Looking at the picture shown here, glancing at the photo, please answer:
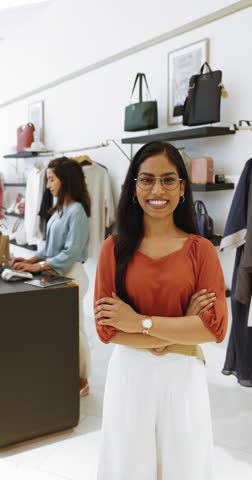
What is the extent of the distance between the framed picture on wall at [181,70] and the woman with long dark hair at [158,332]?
2.38 metres

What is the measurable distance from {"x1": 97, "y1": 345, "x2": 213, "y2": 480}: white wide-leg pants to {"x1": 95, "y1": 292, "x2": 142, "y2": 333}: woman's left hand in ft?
0.34

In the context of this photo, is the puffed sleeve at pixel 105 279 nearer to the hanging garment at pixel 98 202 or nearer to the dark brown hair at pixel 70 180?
the dark brown hair at pixel 70 180

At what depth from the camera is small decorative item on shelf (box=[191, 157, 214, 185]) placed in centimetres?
334

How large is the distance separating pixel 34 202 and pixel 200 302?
4.03 meters

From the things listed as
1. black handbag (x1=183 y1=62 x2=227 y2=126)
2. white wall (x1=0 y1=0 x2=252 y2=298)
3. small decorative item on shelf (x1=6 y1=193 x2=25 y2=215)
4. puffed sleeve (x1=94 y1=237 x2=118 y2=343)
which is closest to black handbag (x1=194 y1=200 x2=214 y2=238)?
white wall (x1=0 y1=0 x2=252 y2=298)

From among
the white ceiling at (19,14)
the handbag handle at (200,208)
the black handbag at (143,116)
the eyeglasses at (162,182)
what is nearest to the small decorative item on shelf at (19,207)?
the white ceiling at (19,14)

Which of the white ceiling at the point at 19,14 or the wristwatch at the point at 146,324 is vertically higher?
the white ceiling at the point at 19,14

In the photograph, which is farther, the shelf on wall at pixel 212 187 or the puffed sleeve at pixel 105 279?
the shelf on wall at pixel 212 187

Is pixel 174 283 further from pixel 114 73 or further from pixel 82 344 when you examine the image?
pixel 114 73

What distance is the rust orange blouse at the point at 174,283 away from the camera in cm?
143

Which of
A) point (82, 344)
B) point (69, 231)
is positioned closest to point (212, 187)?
point (69, 231)

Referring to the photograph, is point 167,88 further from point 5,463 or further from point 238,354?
point 5,463

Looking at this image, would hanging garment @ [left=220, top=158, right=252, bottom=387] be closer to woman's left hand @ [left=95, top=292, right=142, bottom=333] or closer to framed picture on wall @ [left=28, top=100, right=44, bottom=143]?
woman's left hand @ [left=95, top=292, right=142, bottom=333]

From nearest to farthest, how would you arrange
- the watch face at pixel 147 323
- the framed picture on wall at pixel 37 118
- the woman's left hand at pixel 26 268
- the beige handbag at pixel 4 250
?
the watch face at pixel 147 323
the woman's left hand at pixel 26 268
the beige handbag at pixel 4 250
the framed picture on wall at pixel 37 118
